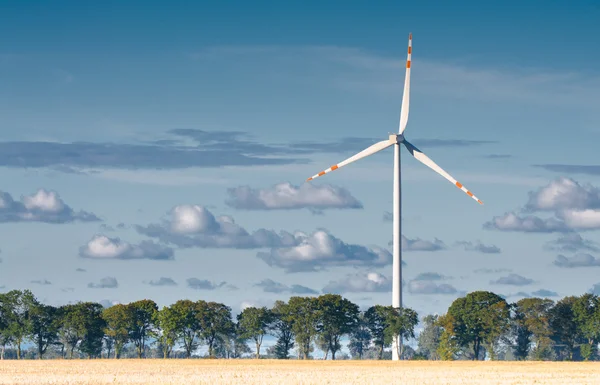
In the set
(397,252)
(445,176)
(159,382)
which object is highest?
(445,176)

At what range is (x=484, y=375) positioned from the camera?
121 m

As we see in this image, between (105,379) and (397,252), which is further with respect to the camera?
(397,252)

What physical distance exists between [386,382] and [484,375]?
23925 mm

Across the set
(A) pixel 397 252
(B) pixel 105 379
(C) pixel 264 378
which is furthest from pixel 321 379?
(A) pixel 397 252

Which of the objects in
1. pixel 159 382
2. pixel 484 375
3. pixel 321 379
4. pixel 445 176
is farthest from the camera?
pixel 445 176

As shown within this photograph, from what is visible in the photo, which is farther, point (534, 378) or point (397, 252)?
point (397, 252)

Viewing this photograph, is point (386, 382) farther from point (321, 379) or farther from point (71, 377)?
point (71, 377)

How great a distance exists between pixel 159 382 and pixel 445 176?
8449cm

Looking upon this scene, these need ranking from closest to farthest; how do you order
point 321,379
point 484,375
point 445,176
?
point 321,379 → point 484,375 → point 445,176

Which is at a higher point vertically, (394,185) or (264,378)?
(394,185)

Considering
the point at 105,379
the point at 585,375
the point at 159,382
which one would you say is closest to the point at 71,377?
the point at 105,379

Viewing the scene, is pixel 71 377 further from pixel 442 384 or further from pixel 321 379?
pixel 442 384

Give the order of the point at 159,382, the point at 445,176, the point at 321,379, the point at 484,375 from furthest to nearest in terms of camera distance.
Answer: the point at 445,176
the point at 484,375
the point at 321,379
the point at 159,382

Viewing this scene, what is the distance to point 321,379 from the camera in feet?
352
